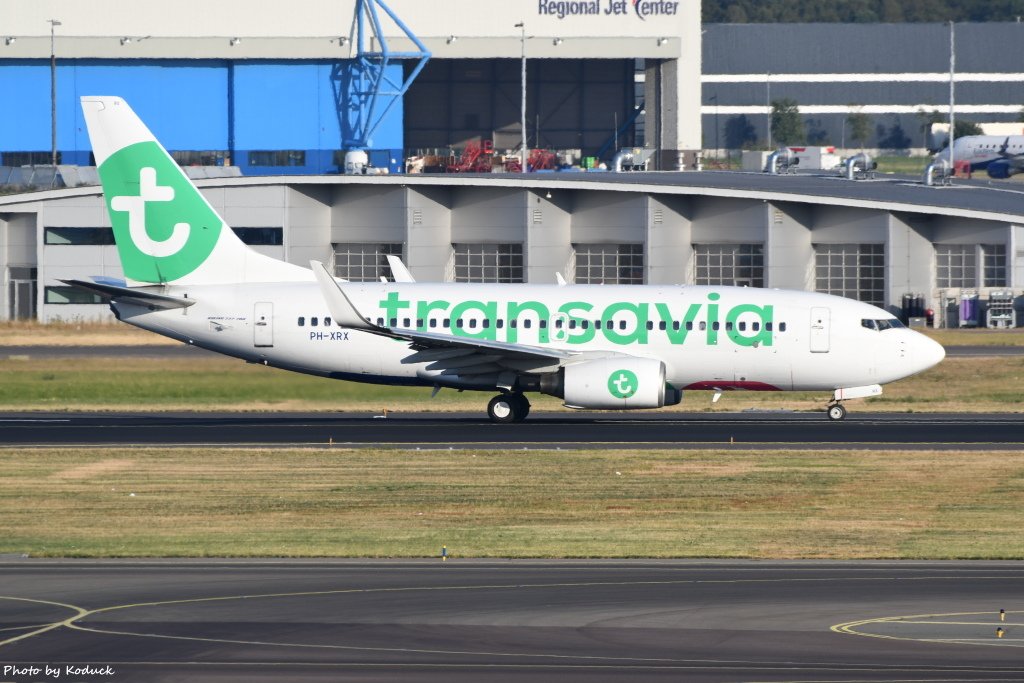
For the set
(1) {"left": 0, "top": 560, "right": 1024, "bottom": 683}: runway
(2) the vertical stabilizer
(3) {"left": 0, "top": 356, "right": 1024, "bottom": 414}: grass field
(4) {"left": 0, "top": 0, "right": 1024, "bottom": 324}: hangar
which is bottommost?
(1) {"left": 0, "top": 560, "right": 1024, "bottom": 683}: runway

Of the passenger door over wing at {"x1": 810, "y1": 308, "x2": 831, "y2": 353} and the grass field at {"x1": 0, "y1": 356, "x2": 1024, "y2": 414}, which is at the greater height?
the passenger door over wing at {"x1": 810, "y1": 308, "x2": 831, "y2": 353}

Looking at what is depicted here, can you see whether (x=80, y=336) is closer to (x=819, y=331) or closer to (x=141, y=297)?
(x=141, y=297)

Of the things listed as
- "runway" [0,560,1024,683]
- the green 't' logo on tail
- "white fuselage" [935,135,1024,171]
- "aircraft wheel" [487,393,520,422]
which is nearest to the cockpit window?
"aircraft wheel" [487,393,520,422]

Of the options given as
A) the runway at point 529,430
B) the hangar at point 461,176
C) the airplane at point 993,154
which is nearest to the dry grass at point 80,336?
the hangar at point 461,176

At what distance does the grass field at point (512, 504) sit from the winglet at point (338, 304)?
4008 millimetres

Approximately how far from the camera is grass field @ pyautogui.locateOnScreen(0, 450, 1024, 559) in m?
24.8

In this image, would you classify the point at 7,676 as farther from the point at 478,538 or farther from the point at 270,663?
the point at 478,538

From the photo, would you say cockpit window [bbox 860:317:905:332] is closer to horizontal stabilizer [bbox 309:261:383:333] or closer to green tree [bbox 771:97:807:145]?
horizontal stabilizer [bbox 309:261:383:333]

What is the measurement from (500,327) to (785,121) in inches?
5081

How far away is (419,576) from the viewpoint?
2222 centimetres

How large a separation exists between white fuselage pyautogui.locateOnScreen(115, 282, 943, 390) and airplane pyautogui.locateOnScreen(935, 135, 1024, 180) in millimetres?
95535

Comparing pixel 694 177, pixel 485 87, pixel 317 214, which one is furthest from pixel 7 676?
pixel 485 87

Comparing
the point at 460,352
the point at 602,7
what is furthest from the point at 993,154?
the point at 460,352

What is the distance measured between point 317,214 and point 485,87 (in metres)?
52.7
